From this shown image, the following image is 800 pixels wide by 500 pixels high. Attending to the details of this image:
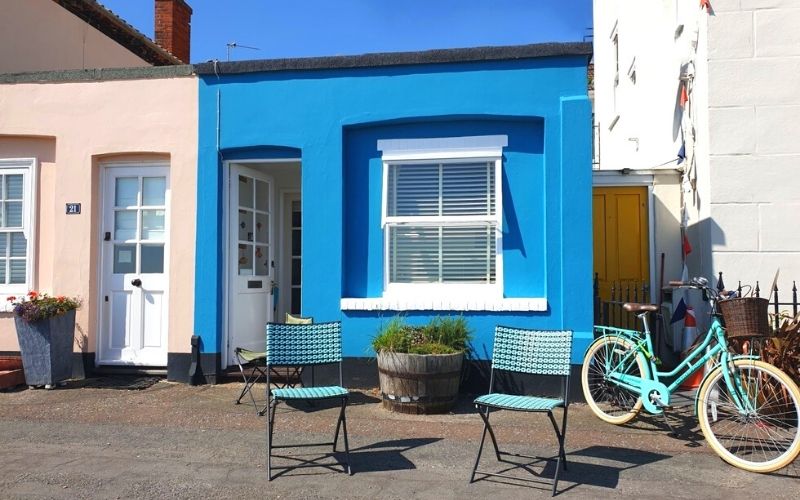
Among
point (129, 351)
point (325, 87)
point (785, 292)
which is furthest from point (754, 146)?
point (129, 351)

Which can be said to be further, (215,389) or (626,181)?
(626,181)

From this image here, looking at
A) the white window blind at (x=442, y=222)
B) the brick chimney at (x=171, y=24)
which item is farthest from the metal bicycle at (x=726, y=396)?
the brick chimney at (x=171, y=24)

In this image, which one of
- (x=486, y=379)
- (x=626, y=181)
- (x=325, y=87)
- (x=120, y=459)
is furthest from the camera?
(x=626, y=181)

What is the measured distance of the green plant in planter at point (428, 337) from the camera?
6.45m

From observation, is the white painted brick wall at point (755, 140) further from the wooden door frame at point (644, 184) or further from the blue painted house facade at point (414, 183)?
the blue painted house facade at point (414, 183)

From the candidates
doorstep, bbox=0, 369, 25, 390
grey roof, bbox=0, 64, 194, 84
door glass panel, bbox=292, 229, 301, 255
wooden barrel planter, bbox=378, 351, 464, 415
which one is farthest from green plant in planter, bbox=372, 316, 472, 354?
doorstep, bbox=0, 369, 25, 390

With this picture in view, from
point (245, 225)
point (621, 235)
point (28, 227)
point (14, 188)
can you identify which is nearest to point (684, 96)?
point (621, 235)

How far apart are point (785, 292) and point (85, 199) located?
800 cm

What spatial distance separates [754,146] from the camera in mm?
7078

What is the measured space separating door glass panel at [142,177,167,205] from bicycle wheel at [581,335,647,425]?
17.2 ft

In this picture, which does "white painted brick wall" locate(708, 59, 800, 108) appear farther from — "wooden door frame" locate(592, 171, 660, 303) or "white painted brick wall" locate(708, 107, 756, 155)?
"wooden door frame" locate(592, 171, 660, 303)

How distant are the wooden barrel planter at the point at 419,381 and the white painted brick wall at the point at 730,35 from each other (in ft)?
14.5

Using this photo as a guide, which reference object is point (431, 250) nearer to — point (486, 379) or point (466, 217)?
point (466, 217)

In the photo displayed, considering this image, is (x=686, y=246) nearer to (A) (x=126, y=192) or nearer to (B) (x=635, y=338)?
(B) (x=635, y=338)
